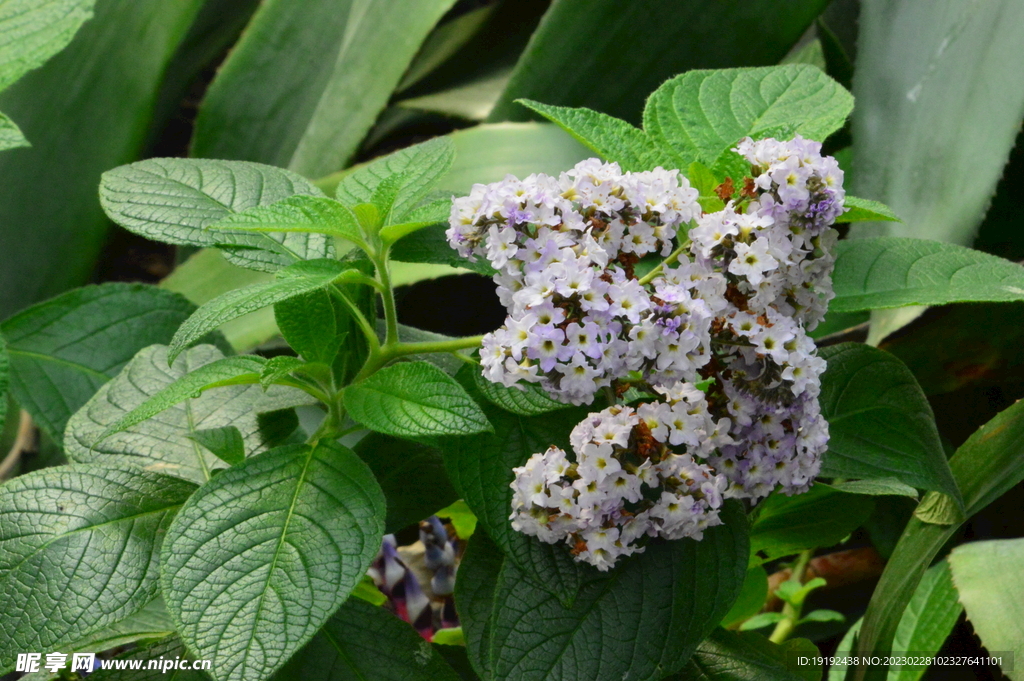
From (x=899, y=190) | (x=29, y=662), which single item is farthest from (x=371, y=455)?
(x=899, y=190)

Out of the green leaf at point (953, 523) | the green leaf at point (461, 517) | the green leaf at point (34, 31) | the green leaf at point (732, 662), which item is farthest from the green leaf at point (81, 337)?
the green leaf at point (953, 523)

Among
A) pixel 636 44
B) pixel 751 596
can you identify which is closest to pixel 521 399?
pixel 751 596

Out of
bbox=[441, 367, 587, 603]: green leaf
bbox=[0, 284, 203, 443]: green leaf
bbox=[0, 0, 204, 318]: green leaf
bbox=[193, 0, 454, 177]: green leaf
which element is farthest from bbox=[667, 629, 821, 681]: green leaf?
bbox=[0, 0, 204, 318]: green leaf

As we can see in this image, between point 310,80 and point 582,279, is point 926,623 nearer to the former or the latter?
point 582,279

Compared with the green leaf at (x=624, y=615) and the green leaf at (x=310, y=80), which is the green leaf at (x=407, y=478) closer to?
the green leaf at (x=624, y=615)

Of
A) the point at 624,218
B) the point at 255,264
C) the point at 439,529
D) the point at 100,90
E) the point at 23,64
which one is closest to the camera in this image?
the point at 624,218

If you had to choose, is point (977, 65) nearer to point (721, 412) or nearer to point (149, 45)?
point (721, 412)
